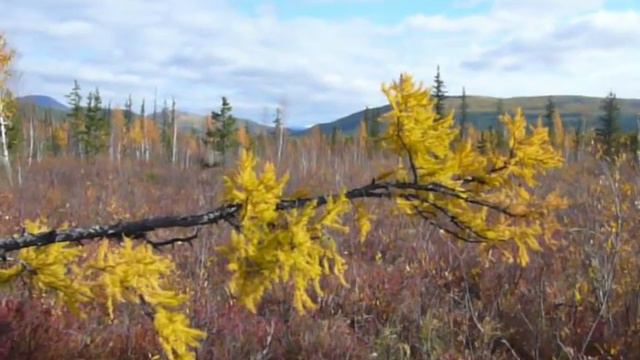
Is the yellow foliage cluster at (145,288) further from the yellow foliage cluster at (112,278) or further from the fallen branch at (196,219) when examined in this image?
the fallen branch at (196,219)

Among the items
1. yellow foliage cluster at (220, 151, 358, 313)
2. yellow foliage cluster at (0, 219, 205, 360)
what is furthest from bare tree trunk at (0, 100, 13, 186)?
yellow foliage cluster at (220, 151, 358, 313)

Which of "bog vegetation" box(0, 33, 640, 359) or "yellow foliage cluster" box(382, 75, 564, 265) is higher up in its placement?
"yellow foliage cluster" box(382, 75, 564, 265)

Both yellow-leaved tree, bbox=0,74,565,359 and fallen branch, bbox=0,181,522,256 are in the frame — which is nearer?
yellow-leaved tree, bbox=0,74,565,359

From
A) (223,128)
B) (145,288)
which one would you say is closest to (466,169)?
(145,288)

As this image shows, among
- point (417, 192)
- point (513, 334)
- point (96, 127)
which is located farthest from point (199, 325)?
point (96, 127)

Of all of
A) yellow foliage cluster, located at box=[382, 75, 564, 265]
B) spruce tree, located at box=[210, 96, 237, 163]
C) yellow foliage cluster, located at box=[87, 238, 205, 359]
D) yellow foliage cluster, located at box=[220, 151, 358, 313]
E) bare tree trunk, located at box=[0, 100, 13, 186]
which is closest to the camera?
yellow foliage cluster, located at box=[220, 151, 358, 313]

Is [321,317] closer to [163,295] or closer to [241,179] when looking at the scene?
[163,295]

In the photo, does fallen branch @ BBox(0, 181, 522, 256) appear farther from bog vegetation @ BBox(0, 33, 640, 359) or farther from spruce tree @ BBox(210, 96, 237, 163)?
spruce tree @ BBox(210, 96, 237, 163)

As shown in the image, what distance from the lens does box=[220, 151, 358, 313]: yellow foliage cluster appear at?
1870 millimetres

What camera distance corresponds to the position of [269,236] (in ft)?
6.21

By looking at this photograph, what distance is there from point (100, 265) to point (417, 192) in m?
1.12

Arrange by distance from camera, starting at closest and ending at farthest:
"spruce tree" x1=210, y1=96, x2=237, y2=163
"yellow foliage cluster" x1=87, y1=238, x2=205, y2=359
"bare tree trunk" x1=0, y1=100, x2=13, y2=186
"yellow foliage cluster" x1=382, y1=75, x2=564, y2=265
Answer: "yellow foliage cluster" x1=382, y1=75, x2=564, y2=265, "yellow foliage cluster" x1=87, y1=238, x2=205, y2=359, "bare tree trunk" x1=0, y1=100, x2=13, y2=186, "spruce tree" x1=210, y1=96, x2=237, y2=163

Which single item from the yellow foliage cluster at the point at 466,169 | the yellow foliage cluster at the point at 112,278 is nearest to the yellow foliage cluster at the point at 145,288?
the yellow foliage cluster at the point at 112,278

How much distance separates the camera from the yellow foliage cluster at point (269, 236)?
1.87m
